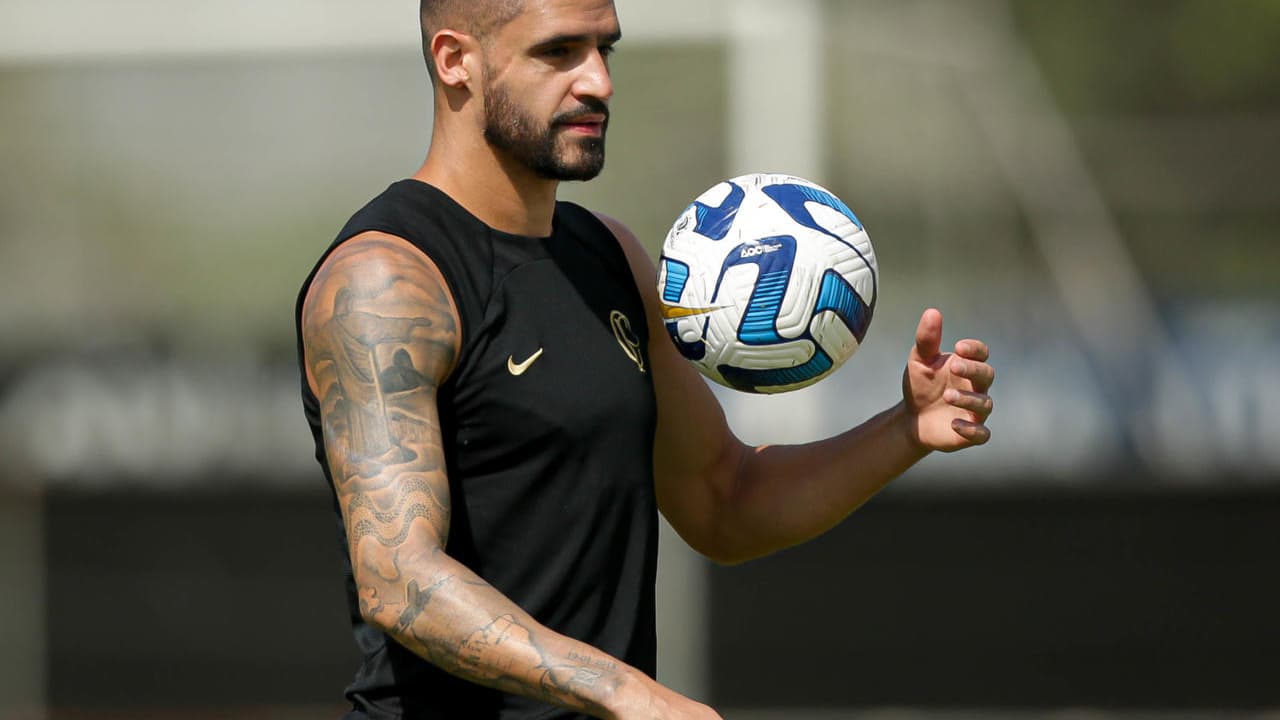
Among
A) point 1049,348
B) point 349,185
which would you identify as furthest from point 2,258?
point 1049,348

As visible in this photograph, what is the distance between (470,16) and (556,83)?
223mm

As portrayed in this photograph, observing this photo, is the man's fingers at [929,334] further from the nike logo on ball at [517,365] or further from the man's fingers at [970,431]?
the nike logo on ball at [517,365]

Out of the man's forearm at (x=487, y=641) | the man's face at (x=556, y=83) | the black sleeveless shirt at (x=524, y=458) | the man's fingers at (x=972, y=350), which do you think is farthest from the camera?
the man's fingers at (x=972, y=350)

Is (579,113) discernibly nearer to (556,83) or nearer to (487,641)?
(556,83)

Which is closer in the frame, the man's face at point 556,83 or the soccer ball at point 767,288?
the man's face at point 556,83

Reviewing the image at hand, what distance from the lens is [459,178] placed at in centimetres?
305

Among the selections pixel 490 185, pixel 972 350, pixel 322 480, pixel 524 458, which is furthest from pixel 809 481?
pixel 322 480

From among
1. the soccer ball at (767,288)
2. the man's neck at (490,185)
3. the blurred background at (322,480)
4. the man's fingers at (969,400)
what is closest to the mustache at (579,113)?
the man's neck at (490,185)

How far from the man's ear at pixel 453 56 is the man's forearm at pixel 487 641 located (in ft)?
3.26

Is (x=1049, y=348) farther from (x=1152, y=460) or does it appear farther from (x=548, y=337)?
(x=548, y=337)

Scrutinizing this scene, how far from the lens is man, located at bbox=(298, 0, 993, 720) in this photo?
2.52 metres

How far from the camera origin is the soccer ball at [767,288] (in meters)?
3.07

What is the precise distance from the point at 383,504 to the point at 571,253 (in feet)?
2.54

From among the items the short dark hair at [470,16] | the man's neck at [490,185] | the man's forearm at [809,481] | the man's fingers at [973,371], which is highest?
the short dark hair at [470,16]
